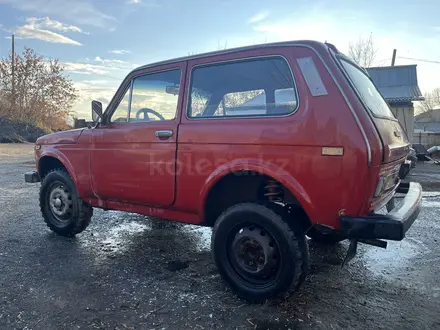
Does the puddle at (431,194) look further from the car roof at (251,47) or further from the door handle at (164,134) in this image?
the door handle at (164,134)

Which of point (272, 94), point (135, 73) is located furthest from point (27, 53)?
point (272, 94)

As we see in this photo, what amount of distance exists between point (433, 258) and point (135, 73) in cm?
396

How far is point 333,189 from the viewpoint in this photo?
95.8 inches

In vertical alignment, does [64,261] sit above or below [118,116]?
below

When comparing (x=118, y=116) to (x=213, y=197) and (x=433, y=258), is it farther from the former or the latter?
(x=433, y=258)

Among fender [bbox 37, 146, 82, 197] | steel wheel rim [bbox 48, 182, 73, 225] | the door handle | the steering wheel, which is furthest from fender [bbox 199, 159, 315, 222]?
steel wheel rim [bbox 48, 182, 73, 225]

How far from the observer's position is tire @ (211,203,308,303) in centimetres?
262

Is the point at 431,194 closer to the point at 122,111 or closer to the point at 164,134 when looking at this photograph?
the point at 164,134

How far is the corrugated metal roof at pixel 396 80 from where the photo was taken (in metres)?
18.0

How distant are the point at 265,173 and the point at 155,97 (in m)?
1.67

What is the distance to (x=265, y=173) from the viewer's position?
105 inches

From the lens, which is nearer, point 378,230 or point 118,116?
point 378,230

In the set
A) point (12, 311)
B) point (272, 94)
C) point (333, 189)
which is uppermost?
point (272, 94)

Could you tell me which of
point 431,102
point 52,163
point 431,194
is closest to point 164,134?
point 52,163
